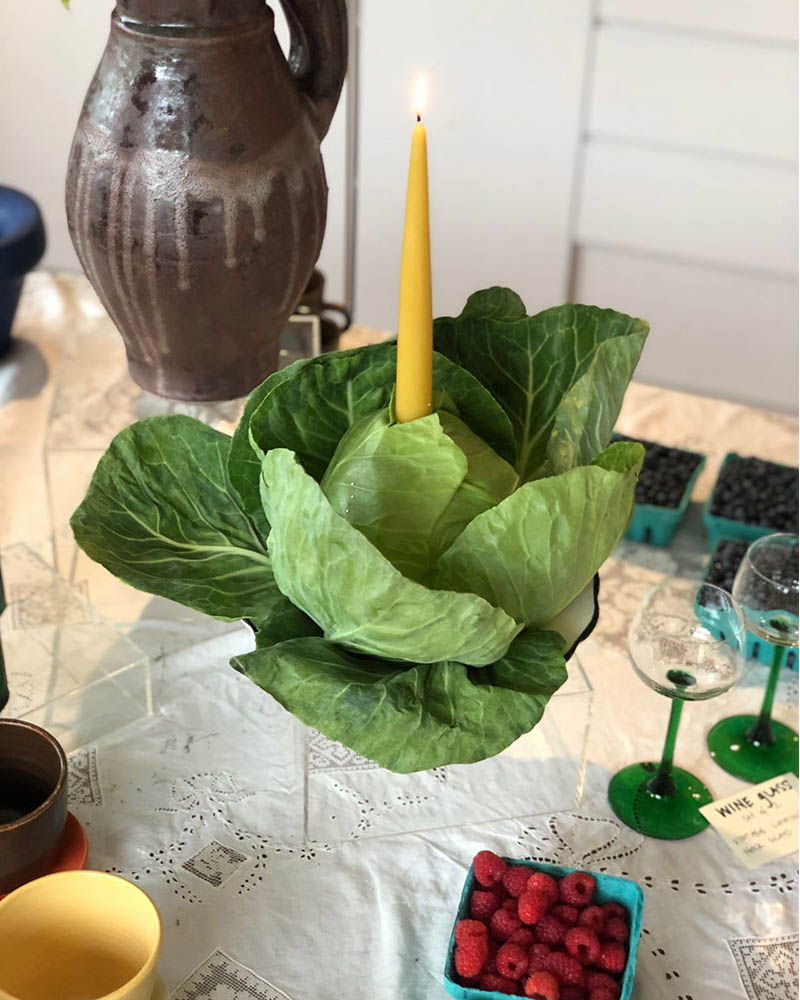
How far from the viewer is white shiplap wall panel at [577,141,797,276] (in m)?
1.43

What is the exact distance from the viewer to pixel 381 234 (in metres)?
1.58

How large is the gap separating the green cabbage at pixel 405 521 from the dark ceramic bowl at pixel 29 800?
0.29ft

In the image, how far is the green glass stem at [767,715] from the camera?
0.72m

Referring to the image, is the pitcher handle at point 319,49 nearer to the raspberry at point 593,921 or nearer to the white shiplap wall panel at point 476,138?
the raspberry at point 593,921

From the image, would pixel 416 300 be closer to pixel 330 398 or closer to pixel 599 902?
pixel 330 398

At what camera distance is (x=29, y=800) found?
59 cm

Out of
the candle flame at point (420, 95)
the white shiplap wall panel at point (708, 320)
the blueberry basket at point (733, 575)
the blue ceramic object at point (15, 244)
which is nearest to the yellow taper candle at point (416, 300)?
the candle flame at point (420, 95)

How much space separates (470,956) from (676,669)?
202mm

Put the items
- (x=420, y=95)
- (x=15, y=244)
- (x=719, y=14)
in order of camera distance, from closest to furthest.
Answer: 1. (x=420, y=95)
2. (x=15, y=244)
3. (x=719, y=14)

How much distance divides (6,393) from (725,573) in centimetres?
58

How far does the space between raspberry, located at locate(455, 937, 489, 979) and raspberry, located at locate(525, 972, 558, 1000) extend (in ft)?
0.08

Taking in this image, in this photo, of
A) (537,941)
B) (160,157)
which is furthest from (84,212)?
(537,941)

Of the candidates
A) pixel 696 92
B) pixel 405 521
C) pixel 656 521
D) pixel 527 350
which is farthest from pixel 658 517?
pixel 696 92

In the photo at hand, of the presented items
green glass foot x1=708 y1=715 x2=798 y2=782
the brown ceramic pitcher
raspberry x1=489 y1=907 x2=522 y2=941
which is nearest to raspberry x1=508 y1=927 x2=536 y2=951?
raspberry x1=489 y1=907 x2=522 y2=941
